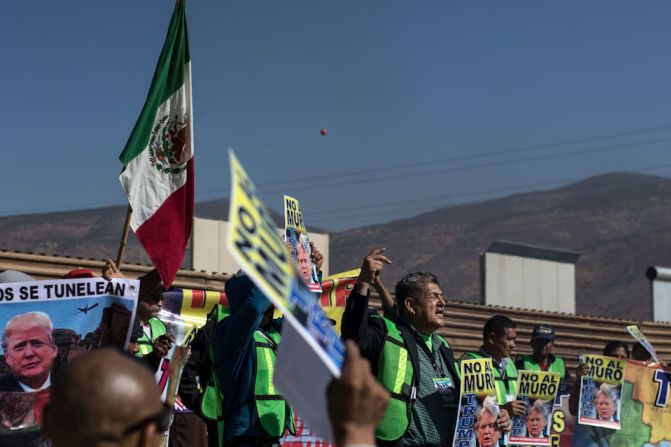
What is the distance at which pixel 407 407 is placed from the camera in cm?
617

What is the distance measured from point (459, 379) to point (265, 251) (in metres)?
4.48

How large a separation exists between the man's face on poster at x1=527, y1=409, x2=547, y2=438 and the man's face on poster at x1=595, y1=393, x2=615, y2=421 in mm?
1530

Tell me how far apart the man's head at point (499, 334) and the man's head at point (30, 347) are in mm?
4222

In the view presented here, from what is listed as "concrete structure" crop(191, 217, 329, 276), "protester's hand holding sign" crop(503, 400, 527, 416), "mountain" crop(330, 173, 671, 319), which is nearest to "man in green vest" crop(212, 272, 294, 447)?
"protester's hand holding sign" crop(503, 400, 527, 416)

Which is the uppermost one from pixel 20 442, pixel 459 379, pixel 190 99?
pixel 190 99

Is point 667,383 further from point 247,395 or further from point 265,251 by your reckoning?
point 265,251

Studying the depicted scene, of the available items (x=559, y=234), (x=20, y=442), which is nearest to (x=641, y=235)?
(x=559, y=234)

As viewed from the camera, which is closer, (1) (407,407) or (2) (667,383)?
(1) (407,407)

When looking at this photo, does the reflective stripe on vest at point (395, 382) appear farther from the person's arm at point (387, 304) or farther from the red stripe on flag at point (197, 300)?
the red stripe on flag at point (197, 300)

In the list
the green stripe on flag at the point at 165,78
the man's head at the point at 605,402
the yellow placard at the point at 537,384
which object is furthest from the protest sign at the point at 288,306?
the man's head at the point at 605,402

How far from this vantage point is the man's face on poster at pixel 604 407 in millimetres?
10727

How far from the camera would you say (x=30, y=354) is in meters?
5.51

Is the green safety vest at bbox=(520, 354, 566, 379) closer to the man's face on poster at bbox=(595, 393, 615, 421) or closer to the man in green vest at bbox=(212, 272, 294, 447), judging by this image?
the man's face on poster at bbox=(595, 393, 615, 421)

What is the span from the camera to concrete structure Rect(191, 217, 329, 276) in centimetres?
1388
